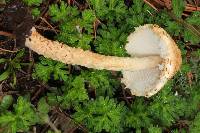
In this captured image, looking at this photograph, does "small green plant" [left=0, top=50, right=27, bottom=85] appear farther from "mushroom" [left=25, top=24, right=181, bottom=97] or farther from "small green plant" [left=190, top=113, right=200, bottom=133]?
"small green plant" [left=190, top=113, right=200, bottom=133]

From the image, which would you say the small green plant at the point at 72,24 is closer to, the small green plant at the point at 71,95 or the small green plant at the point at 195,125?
the small green plant at the point at 71,95

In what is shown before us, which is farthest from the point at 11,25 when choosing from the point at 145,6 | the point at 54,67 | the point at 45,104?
the point at 145,6

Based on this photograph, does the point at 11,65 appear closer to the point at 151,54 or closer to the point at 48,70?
the point at 48,70

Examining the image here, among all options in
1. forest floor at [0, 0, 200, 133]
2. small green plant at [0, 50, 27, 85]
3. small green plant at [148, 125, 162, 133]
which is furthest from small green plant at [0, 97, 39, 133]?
small green plant at [148, 125, 162, 133]

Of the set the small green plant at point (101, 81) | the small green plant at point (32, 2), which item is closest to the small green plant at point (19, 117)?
the small green plant at point (101, 81)

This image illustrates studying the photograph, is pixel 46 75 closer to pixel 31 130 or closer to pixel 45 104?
pixel 45 104

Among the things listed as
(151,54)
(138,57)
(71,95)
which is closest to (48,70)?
(71,95)
